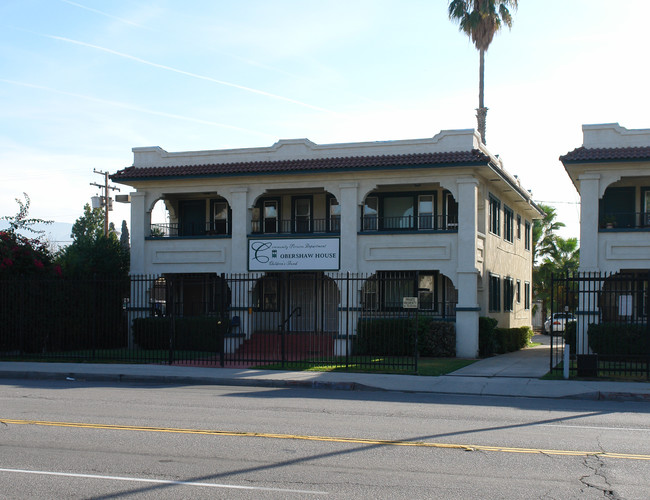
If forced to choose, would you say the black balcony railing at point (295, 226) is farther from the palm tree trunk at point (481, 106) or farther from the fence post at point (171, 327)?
the palm tree trunk at point (481, 106)

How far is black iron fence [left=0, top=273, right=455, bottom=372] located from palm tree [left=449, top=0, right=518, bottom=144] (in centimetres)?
1432

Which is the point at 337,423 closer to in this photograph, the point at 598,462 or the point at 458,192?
the point at 598,462

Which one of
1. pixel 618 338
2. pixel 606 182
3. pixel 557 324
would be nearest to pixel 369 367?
pixel 618 338

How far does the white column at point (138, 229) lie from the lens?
29.7 meters

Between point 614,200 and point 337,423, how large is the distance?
1888 centimetres

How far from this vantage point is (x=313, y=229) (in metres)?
29.7

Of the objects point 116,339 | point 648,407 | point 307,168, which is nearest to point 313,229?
point 307,168

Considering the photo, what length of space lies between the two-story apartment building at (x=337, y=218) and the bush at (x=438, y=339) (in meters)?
0.39

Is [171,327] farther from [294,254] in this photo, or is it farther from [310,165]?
[310,165]

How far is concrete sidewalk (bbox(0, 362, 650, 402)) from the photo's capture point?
1662 centimetres

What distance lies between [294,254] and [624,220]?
11.8 meters

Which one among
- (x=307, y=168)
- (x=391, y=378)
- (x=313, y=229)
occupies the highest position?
(x=307, y=168)

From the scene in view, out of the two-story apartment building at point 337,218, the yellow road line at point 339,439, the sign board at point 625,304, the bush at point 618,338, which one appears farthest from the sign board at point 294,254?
the yellow road line at point 339,439

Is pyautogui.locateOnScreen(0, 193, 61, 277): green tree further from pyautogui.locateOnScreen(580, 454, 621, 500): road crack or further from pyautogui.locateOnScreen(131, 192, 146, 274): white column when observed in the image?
pyautogui.locateOnScreen(580, 454, 621, 500): road crack
